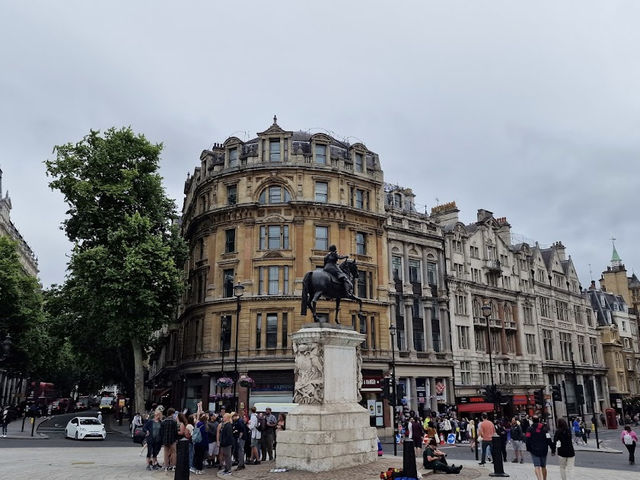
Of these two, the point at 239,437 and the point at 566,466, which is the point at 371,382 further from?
the point at 566,466

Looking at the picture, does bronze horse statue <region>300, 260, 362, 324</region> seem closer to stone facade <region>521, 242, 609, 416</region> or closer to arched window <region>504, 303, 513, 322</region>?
arched window <region>504, 303, 513, 322</region>

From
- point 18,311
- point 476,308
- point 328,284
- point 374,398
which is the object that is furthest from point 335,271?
point 18,311

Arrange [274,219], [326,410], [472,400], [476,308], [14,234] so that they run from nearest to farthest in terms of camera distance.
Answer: [326,410] < [274,219] < [472,400] < [476,308] < [14,234]

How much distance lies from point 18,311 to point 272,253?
24.4m

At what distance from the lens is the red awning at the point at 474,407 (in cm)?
4381

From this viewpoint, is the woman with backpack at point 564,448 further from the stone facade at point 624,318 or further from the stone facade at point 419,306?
the stone facade at point 624,318

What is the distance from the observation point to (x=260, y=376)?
37.8 m

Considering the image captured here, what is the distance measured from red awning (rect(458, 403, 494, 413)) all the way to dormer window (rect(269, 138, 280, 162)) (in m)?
25.5

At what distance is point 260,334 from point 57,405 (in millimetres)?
47883

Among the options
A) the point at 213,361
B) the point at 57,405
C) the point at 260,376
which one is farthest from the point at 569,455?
the point at 57,405

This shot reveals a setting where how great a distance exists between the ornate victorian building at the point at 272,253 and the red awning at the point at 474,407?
8372mm

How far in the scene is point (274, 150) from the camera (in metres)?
42.1

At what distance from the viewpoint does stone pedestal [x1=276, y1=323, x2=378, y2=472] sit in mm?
14523

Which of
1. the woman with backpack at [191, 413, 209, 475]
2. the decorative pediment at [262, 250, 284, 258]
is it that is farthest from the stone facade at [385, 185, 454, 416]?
the woman with backpack at [191, 413, 209, 475]
